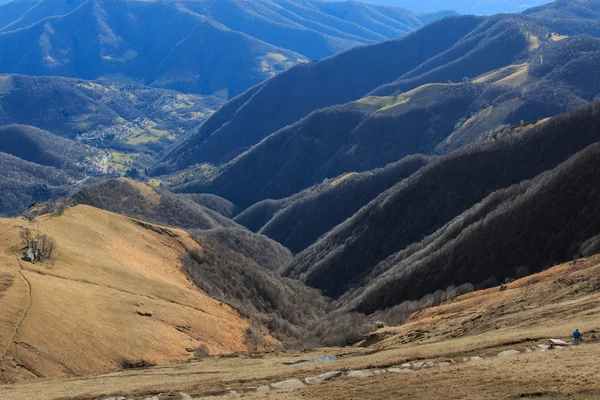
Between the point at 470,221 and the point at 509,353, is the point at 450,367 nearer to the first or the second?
the point at 509,353

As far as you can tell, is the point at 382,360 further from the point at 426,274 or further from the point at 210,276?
the point at 210,276

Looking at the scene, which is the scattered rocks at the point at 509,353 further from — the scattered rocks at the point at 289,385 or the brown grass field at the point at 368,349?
the scattered rocks at the point at 289,385

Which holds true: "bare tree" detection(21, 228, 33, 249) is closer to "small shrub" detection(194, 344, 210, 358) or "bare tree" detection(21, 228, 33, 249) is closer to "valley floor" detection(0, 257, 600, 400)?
"small shrub" detection(194, 344, 210, 358)

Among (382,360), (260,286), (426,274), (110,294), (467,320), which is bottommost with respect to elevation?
(260,286)

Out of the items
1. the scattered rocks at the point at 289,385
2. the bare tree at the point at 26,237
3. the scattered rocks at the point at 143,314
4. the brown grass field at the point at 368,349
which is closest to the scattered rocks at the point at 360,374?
the brown grass field at the point at 368,349

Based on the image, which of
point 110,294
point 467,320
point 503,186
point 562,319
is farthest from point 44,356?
point 503,186

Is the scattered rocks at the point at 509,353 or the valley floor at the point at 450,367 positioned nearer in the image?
the valley floor at the point at 450,367
